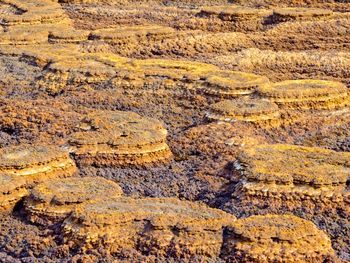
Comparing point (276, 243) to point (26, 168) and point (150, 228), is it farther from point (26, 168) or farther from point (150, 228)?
point (26, 168)

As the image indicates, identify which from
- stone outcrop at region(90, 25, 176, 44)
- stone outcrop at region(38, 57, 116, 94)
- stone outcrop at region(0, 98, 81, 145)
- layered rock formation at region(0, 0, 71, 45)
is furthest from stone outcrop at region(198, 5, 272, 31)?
stone outcrop at region(0, 98, 81, 145)

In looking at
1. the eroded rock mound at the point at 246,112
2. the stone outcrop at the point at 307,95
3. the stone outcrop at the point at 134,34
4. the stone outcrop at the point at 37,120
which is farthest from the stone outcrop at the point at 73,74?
the stone outcrop at the point at 307,95

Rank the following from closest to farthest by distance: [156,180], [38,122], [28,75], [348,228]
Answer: [348,228] < [156,180] < [38,122] < [28,75]

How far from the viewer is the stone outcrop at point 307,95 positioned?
1186 centimetres

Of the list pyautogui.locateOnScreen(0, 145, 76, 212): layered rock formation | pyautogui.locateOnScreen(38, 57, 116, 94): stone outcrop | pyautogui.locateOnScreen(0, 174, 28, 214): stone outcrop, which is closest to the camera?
pyautogui.locateOnScreen(0, 174, 28, 214): stone outcrop

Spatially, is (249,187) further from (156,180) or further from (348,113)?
(348,113)

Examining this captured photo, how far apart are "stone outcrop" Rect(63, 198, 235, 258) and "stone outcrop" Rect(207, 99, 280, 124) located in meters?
3.03

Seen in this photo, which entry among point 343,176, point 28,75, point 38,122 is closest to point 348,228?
point 343,176

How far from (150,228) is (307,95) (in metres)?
4.56

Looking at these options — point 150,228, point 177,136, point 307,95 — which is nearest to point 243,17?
point 307,95

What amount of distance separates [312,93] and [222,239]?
14.9 ft

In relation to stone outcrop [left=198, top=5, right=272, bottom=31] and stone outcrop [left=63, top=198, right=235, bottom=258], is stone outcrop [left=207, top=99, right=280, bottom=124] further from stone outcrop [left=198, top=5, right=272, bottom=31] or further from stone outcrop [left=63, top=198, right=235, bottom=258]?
stone outcrop [left=198, top=5, right=272, bottom=31]

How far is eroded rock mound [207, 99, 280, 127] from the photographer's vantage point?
1128 centimetres

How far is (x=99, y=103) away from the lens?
491 inches
